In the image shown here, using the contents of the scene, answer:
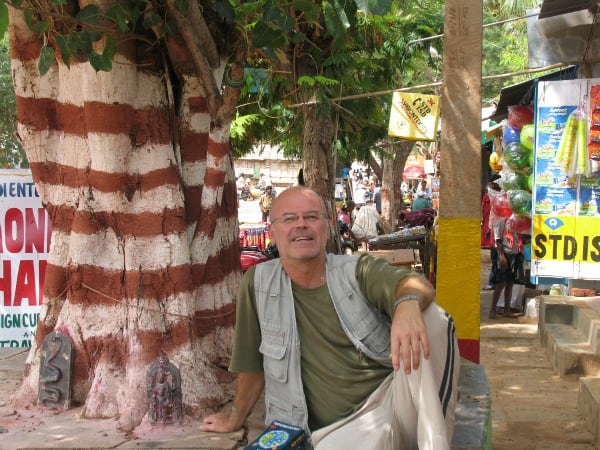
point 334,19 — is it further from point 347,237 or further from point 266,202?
point 266,202

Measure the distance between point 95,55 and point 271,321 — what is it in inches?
63.1

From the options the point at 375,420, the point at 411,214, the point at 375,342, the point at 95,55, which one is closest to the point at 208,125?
the point at 95,55

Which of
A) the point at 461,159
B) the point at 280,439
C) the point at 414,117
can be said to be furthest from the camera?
the point at 414,117

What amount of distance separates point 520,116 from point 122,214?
20.7 ft

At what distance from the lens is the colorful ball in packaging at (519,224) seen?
8.80m

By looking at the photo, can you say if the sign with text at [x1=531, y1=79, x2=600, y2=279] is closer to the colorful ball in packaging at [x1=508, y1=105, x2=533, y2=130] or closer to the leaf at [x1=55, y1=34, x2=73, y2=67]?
the colorful ball in packaging at [x1=508, y1=105, x2=533, y2=130]

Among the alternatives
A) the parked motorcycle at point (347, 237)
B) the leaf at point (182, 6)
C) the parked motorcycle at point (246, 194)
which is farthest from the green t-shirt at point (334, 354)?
the parked motorcycle at point (246, 194)

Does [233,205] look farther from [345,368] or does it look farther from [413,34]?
[413,34]

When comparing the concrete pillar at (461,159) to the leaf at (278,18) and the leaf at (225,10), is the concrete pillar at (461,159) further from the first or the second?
the leaf at (225,10)

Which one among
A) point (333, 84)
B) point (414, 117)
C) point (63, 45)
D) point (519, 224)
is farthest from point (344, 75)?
point (63, 45)

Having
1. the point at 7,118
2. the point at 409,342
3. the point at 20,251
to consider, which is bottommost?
the point at 409,342

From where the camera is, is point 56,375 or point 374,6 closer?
point 374,6

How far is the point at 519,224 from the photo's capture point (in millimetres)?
8883

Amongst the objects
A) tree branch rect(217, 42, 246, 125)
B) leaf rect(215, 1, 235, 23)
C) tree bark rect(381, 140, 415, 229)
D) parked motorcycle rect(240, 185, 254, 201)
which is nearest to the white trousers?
tree branch rect(217, 42, 246, 125)
